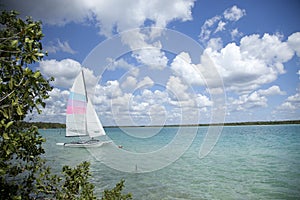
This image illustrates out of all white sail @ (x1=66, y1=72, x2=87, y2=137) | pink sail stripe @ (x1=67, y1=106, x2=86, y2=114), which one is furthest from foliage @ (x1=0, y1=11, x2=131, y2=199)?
pink sail stripe @ (x1=67, y1=106, x2=86, y2=114)

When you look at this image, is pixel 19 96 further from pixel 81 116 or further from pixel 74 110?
pixel 81 116

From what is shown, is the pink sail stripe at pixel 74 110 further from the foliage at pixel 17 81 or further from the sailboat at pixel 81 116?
the foliage at pixel 17 81

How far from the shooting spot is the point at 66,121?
31.8 meters

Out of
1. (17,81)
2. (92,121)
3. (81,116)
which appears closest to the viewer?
(17,81)

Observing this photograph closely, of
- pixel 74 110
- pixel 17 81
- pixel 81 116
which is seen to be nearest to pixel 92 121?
pixel 81 116

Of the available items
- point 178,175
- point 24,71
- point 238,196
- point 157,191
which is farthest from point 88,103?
point 24,71

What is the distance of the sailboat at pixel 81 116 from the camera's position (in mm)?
30719

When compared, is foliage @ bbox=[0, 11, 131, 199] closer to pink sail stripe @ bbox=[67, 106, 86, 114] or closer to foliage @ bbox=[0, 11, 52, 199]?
foliage @ bbox=[0, 11, 52, 199]

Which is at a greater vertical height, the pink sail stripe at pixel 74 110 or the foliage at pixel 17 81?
the pink sail stripe at pixel 74 110

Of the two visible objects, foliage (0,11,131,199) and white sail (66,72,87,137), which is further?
white sail (66,72,87,137)

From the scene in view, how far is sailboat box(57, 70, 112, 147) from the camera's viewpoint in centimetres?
3072

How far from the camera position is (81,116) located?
32.5 meters

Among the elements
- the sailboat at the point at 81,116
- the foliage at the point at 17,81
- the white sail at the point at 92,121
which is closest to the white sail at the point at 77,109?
the sailboat at the point at 81,116

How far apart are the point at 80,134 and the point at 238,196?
83.5ft
